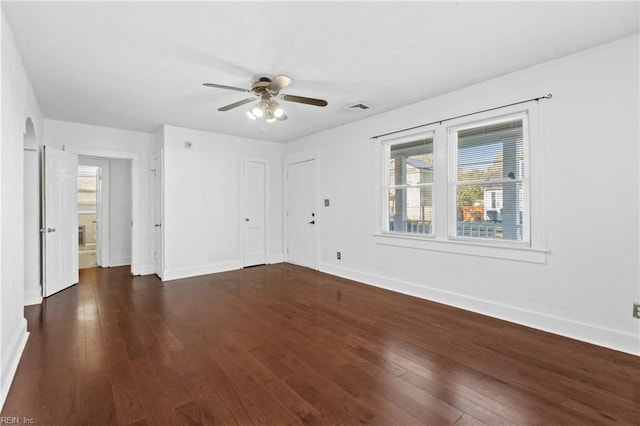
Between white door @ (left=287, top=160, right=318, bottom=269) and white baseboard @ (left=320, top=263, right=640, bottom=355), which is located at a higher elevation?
white door @ (left=287, top=160, right=318, bottom=269)

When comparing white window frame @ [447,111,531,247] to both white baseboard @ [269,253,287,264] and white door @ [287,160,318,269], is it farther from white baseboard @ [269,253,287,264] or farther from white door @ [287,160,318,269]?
white baseboard @ [269,253,287,264]

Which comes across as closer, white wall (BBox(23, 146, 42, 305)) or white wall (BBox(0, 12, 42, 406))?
white wall (BBox(0, 12, 42, 406))

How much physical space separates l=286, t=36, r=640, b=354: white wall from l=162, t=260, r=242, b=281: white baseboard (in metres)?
3.72

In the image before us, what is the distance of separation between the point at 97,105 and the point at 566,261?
5.68 metres

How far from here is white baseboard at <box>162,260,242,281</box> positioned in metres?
5.02

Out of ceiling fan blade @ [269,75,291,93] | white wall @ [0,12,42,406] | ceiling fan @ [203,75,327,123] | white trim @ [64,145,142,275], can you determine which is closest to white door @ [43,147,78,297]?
white trim @ [64,145,142,275]

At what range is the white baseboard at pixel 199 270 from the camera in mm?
5023

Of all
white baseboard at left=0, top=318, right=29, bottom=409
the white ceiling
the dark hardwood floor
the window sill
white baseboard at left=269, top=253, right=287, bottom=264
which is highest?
the white ceiling

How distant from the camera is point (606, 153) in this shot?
103 inches

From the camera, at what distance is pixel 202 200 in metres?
5.43

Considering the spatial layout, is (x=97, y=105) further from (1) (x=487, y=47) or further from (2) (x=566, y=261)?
(2) (x=566, y=261)

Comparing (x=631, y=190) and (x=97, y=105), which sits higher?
(x=97, y=105)

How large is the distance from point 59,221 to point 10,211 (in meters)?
2.60

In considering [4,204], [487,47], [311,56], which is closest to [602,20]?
[487,47]
